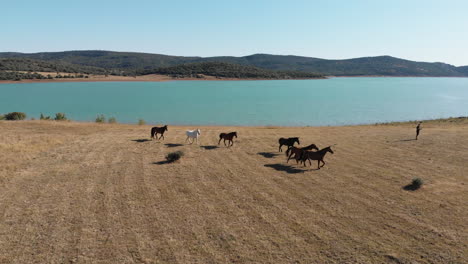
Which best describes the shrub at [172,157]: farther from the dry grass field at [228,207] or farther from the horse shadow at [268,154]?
the horse shadow at [268,154]

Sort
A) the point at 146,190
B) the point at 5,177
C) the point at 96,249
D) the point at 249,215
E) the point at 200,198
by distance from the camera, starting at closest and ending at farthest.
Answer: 1. the point at 96,249
2. the point at 249,215
3. the point at 200,198
4. the point at 146,190
5. the point at 5,177

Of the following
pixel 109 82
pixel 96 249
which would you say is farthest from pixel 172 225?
pixel 109 82

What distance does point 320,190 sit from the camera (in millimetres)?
13148

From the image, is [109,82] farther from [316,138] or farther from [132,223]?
[132,223]

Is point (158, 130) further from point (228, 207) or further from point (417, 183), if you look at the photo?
point (417, 183)

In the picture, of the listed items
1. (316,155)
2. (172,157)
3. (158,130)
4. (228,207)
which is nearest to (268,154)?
(316,155)

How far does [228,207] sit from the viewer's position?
11.3 metres

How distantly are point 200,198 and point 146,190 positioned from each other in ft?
8.65

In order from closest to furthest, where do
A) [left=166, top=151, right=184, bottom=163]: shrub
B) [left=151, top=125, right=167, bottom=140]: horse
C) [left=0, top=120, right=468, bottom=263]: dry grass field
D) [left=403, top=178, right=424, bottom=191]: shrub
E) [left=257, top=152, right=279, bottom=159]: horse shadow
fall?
[left=0, top=120, right=468, bottom=263]: dry grass field → [left=403, top=178, right=424, bottom=191]: shrub → [left=166, top=151, right=184, bottom=163]: shrub → [left=257, top=152, right=279, bottom=159]: horse shadow → [left=151, top=125, right=167, bottom=140]: horse

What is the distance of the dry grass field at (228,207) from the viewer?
27.6 ft

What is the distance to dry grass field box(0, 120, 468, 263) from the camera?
8422mm

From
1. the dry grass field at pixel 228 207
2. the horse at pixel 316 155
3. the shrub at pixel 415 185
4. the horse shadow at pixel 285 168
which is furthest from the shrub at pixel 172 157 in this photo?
the shrub at pixel 415 185

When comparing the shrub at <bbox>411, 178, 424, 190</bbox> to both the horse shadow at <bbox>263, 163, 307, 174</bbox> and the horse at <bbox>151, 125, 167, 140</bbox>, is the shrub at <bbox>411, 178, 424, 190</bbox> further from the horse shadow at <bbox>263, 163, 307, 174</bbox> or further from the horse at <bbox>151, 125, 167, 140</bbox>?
the horse at <bbox>151, 125, 167, 140</bbox>

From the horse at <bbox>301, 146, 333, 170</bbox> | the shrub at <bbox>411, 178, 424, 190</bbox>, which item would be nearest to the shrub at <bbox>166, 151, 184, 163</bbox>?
the horse at <bbox>301, 146, 333, 170</bbox>
